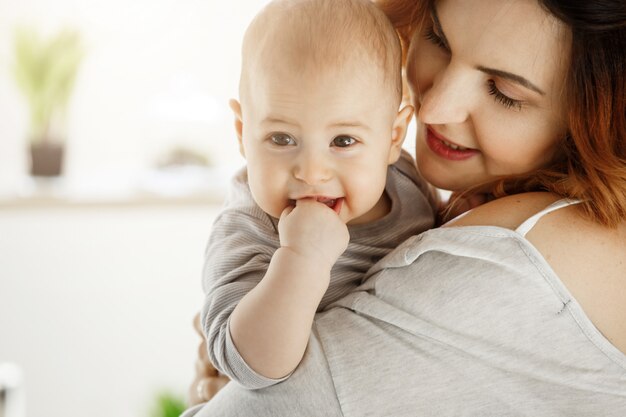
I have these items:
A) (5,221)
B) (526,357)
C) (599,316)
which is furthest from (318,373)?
(5,221)

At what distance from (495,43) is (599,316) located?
0.45m

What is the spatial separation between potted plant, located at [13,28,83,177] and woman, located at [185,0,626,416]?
2.99 metres

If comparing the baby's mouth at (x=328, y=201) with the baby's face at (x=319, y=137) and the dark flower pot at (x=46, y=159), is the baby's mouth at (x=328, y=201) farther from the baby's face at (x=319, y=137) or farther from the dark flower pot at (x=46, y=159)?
the dark flower pot at (x=46, y=159)

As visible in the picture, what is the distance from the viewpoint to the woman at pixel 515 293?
114 centimetres

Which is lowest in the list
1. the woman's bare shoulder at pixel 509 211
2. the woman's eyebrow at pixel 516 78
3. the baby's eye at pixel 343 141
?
the woman's bare shoulder at pixel 509 211

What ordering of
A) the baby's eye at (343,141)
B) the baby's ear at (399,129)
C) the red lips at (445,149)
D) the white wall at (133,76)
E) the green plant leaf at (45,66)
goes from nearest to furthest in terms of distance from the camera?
the baby's eye at (343,141) < the baby's ear at (399,129) < the red lips at (445,149) < the green plant leaf at (45,66) < the white wall at (133,76)

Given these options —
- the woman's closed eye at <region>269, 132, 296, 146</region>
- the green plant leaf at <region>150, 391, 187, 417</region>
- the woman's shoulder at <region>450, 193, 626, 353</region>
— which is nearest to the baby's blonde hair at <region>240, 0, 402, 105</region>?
the woman's closed eye at <region>269, 132, 296, 146</region>

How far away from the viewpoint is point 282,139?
1.24 meters

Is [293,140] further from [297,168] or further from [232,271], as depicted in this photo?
[232,271]

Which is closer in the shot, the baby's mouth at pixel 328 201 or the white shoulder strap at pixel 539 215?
the white shoulder strap at pixel 539 215

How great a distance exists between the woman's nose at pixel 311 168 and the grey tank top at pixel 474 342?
17 cm

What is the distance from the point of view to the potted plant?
387cm

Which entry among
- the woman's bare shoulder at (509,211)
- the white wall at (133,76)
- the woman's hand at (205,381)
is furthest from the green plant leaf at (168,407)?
the woman's bare shoulder at (509,211)

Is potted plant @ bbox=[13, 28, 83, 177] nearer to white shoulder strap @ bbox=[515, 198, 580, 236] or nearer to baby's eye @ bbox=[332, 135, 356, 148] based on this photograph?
baby's eye @ bbox=[332, 135, 356, 148]
